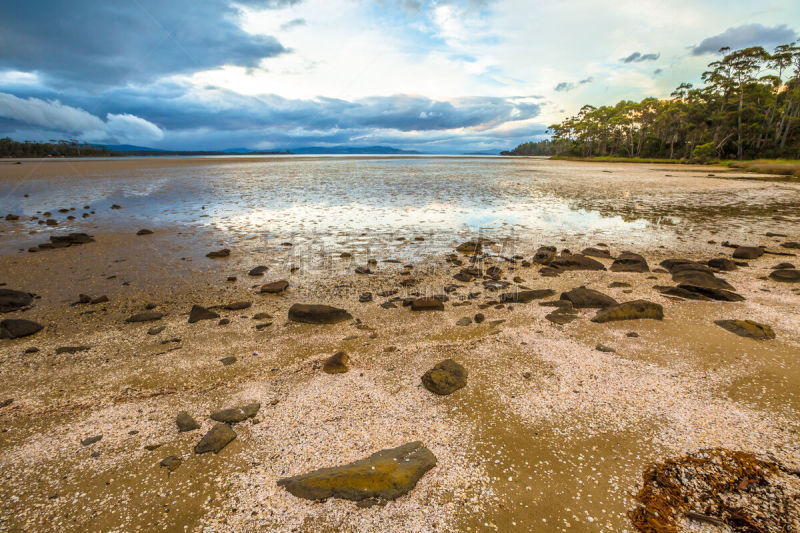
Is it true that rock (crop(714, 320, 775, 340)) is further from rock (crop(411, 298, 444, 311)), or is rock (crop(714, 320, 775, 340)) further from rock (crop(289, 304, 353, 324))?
rock (crop(289, 304, 353, 324))

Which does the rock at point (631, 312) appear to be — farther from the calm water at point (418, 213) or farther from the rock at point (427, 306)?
the calm water at point (418, 213)

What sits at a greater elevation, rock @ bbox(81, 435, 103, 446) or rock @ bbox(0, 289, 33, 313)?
rock @ bbox(0, 289, 33, 313)

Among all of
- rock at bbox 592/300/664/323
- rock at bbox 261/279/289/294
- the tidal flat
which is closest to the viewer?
the tidal flat

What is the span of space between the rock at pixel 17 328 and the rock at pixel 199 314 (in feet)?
9.44

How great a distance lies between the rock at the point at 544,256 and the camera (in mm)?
11500

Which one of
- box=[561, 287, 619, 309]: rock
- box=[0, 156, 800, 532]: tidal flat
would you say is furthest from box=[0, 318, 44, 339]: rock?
box=[561, 287, 619, 309]: rock

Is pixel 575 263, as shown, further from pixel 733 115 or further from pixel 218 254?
pixel 733 115

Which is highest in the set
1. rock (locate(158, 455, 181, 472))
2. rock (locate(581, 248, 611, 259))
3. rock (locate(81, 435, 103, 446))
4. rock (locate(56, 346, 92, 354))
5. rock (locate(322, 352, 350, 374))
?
rock (locate(581, 248, 611, 259))

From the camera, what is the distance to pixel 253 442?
409 cm

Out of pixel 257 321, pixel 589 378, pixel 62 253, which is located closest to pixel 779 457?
pixel 589 378

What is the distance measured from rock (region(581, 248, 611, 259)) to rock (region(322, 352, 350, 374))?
10.4 metres

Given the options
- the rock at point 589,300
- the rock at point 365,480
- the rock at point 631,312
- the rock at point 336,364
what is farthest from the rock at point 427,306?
the rock at point 365,480

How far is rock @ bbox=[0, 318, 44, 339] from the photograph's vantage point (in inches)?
265

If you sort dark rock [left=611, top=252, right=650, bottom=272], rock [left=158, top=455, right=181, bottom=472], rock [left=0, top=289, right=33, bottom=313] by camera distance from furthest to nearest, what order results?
dark rock [left=611, top=252, right=650, bottom=272] → rock [left=0, top=289, right=33, bottom=313] → rock [left=158, top=455, right=181, bottom=472]
